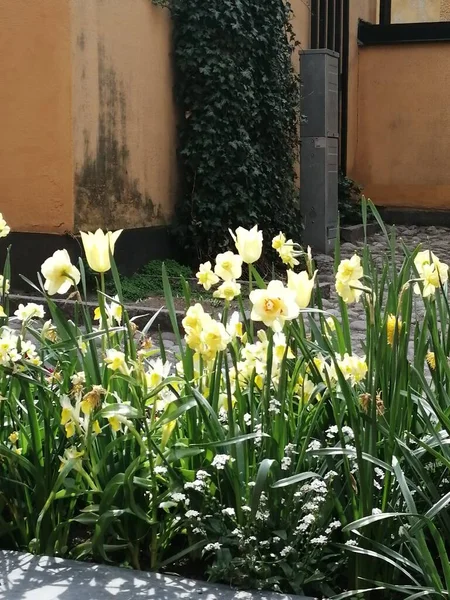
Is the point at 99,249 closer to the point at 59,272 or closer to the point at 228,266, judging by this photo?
the point at 59,272

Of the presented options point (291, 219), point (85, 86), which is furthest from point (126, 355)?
point (291, 219)

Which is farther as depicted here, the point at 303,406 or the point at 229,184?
the point at 229,184

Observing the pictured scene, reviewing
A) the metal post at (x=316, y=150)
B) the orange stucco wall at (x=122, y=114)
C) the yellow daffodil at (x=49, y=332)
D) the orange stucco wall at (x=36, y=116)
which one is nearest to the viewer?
the yellow daffodil at (x=49, y=332)

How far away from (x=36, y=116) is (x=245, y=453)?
5891 millimetres

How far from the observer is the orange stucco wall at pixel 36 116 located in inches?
299

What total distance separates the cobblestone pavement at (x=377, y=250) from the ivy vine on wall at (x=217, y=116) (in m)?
0.97

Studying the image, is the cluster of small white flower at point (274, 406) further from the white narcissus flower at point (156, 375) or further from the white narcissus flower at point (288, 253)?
the white narcissus flower at point (288, 253)

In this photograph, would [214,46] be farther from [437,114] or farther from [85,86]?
[437,114]

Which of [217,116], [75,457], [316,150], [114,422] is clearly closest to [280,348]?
[114,422]

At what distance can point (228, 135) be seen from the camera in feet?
29.8

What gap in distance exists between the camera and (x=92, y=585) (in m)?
2.23

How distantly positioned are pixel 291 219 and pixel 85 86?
3.08m

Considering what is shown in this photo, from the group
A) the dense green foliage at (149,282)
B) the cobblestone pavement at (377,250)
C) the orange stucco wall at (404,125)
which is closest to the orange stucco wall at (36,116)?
the dense green foliage at (149,282)

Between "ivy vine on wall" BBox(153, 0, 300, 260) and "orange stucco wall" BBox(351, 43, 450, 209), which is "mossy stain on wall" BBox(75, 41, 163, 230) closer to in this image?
"ivy vine on wall" BBox(153, 0, 300, 260)
